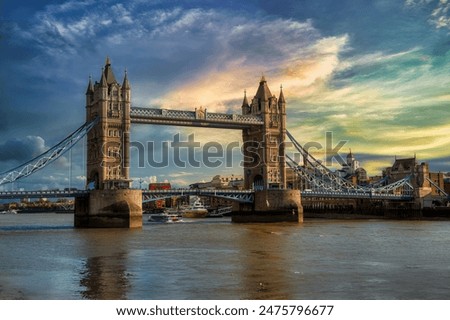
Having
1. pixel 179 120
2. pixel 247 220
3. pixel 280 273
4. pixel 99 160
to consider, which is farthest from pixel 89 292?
pixel 247 220

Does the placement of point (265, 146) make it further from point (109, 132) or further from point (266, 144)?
point (109, 132)

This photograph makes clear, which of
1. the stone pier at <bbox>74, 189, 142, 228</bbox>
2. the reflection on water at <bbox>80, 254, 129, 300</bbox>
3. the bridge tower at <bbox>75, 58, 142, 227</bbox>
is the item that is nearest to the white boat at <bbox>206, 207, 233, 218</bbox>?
the bridge tower at <bbox>75, 58, 142, 227</bbox>

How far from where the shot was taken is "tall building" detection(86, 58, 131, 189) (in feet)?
140

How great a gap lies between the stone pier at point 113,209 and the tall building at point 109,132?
408 cm

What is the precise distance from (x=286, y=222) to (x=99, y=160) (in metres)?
15.5

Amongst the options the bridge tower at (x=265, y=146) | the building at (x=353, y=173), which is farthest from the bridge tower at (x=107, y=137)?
the building at (x=353, y=173)

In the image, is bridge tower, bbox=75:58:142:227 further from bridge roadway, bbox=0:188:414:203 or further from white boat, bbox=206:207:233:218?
white boat, bbox=206:207:233:218

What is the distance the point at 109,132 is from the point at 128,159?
7.97 feet

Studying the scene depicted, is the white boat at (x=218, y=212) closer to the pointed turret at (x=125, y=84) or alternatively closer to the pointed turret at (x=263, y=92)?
the pointed turret at (x=263, y=92)

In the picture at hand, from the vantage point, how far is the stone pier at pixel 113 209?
37656 mm

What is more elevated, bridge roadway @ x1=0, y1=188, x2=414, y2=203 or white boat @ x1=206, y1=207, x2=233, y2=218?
bridge roadway @ x1=0, y1=188, x2=414, y2=203

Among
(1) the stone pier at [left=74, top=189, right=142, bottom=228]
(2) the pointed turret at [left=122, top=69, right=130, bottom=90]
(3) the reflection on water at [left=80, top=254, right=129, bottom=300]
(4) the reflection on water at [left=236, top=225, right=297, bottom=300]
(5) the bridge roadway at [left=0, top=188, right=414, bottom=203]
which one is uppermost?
(2) the pointed turret at [left=122, top=69, right=130, bottom=90]

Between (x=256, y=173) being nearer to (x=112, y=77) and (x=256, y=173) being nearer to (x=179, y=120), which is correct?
(x=179, y=120)

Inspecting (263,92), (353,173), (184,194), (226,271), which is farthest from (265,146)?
(226,271)
